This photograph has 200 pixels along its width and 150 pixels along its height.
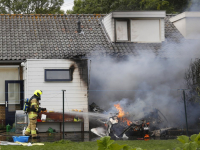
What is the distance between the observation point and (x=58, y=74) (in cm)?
1581

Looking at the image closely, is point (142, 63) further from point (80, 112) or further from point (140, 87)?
point (80, 112)

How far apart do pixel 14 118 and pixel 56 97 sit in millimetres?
2286

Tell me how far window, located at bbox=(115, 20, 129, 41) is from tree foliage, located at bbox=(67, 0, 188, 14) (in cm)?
635

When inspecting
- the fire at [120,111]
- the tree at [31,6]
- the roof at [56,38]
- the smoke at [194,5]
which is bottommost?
the fire at [120,111]

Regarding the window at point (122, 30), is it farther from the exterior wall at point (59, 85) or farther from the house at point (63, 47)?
the exterior wall at point (59, 85)

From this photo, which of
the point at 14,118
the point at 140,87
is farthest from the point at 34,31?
the point at 140,87

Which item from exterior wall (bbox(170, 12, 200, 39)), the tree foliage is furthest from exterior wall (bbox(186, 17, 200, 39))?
the tree foliage

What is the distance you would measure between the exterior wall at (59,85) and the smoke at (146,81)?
0.52m

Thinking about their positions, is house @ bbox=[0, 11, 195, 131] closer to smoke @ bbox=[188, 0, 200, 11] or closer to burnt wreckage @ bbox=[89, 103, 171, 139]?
smoke @ bbox=[188, 0, 200, 11]

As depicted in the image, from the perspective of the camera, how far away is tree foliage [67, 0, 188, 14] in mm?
26094

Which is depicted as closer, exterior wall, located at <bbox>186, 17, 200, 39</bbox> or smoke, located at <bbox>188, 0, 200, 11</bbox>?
smoke, located at <bbox>188, 0, 200, 11</bbox>

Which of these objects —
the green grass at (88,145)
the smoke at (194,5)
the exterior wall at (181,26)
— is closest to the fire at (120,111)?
the green grass at (88,145)

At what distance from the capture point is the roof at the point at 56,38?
16.6 meters

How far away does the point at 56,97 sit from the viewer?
1555cm
